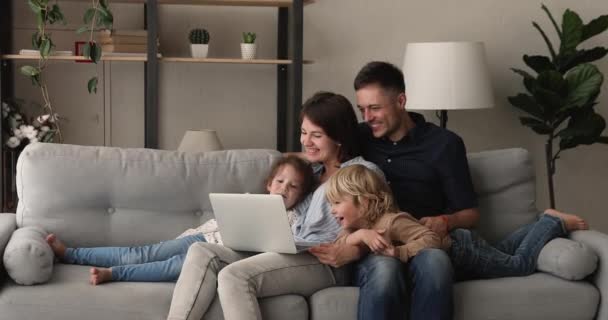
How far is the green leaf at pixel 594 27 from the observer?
188 inches

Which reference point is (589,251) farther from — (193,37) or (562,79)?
(193,37)

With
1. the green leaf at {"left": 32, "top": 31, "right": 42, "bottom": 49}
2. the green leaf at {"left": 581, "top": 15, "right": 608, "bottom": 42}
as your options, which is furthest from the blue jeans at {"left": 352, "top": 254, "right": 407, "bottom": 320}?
the green leaf at {"left": 581, "top": 15, "right": 608, "bottom": 42}

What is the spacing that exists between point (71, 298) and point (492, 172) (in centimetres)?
160

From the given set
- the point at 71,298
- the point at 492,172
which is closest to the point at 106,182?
the point at 71,298

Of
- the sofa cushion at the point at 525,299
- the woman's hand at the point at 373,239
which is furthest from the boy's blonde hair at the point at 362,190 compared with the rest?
the sofa cushion at the point at 525,299

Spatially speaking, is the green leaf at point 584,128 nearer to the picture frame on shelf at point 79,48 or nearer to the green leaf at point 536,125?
the green leaf at point 536,125

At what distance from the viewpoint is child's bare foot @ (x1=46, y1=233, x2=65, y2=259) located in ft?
10.7

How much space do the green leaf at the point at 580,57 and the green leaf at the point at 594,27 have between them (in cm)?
7

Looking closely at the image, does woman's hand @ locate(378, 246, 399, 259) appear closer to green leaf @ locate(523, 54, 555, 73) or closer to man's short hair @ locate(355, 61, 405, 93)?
man's short hair @ locate(355, 61, 405, 93)

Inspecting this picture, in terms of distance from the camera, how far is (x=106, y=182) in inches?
135

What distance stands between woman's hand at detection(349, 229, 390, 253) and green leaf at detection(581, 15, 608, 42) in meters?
2.34

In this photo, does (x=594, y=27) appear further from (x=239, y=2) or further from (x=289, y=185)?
(x=289, y=185)

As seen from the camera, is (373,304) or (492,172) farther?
(492,172)

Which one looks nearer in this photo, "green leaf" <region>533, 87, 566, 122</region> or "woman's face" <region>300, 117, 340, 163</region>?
"woman's face" <region>300, 117, 340, 163</region>
